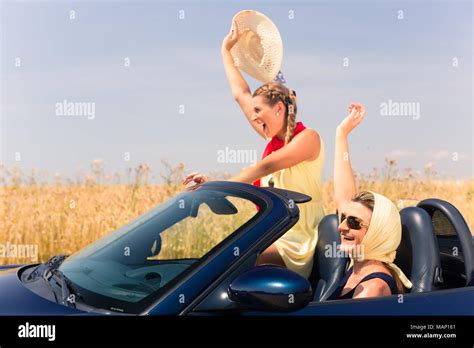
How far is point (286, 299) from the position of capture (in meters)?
2.66

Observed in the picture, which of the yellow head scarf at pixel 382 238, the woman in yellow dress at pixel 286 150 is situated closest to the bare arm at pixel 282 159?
the woman in yellow dress at pixel 286 150

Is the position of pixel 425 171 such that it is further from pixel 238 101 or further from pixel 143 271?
pixel 143 271

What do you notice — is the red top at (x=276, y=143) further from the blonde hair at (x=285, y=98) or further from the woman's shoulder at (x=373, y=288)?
the woman's shoulder at (x=373, y=288)

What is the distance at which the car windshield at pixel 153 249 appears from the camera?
289cm

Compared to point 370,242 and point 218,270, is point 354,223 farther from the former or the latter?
point 218,270

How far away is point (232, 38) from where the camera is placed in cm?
591

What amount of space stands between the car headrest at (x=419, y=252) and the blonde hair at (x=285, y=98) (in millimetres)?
872

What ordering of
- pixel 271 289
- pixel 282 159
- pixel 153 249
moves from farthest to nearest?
pixel 282 159 → pixel 153 249 → pixel 271 289

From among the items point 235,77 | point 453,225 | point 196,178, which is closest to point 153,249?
point 196,178

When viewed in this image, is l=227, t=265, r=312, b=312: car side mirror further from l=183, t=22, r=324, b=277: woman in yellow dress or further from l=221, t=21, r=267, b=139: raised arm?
l=221, t=21, r=267, b=139: raised arm

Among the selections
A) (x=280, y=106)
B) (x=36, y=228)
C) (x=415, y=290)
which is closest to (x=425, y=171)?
(x=36, y=228)

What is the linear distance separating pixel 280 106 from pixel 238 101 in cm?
154

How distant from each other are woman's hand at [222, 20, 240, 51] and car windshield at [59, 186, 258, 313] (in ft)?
8.81

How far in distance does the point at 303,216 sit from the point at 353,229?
2.19 feet
